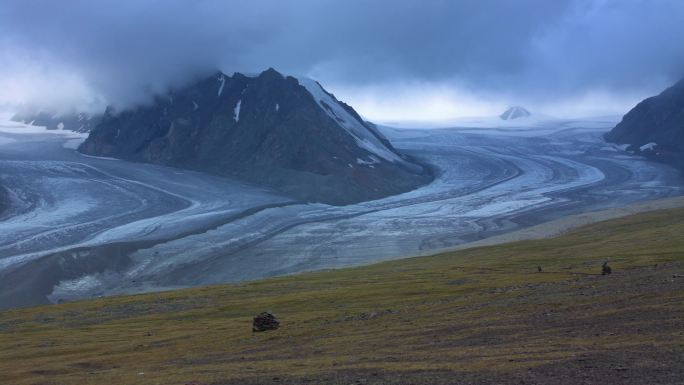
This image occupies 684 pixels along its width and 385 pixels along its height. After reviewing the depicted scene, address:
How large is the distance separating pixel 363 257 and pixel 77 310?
3875cm

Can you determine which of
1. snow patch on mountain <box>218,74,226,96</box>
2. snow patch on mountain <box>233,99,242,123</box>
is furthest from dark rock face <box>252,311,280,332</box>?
snow patch on mountain <box>218,74,226,96</box>

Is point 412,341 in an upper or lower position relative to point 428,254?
upper

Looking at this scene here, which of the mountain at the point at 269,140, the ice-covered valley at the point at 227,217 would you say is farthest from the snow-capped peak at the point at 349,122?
the ice-covered valley at the point at 227,217

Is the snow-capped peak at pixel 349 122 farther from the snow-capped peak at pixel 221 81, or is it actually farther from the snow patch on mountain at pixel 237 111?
the snow-capped peak at pixel 221 81

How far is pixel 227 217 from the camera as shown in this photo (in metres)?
106

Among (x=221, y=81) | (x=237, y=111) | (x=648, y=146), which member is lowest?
(x=648, y=146)

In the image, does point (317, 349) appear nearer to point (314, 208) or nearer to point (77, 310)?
point (77, 310)

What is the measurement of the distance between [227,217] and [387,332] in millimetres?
77192

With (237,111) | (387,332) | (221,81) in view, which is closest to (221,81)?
(221,81)

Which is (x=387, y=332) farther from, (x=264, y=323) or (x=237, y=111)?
(x=237, y=111)

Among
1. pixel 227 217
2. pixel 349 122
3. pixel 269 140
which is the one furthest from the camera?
pixel 349 122

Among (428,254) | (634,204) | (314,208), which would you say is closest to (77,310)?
(428,254)

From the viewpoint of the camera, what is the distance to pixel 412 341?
27562 millimetres

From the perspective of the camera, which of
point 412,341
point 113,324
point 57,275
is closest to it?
point 412,341
